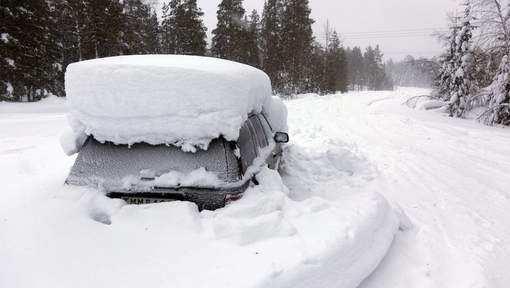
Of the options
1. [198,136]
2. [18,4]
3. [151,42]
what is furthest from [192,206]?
[151,42]

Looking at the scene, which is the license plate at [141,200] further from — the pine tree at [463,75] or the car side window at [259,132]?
the pine tree at [463,75]

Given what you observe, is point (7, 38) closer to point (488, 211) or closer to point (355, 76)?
point (488, 211)

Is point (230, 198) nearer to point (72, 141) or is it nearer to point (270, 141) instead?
point (72, 141)

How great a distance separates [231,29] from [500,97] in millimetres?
30866

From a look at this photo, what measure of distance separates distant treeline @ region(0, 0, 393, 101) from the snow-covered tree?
83.2ft

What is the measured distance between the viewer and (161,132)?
163 inches

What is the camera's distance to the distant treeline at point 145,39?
25.8m

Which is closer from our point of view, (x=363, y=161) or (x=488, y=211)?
(x=488, y=211)

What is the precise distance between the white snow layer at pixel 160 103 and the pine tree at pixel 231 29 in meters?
42.7

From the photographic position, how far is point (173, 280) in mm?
3123

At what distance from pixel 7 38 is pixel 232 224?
2498 centimetres

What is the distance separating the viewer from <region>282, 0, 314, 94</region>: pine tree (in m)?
47.1

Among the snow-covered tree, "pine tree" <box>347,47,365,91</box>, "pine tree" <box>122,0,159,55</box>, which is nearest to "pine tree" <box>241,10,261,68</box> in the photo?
"pine tree" <box>122,0,159,55</box>

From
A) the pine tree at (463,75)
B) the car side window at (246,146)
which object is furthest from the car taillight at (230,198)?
the pine tree at (463,75)
